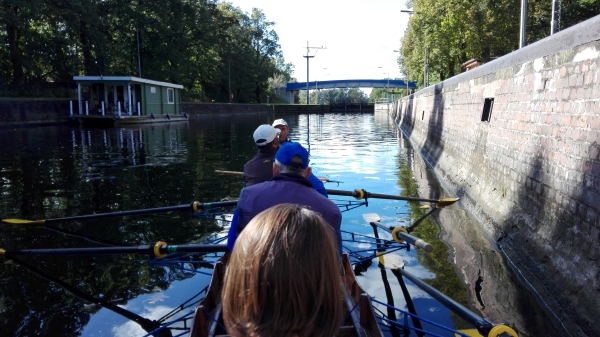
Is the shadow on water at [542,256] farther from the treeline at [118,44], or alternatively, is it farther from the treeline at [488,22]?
the treeline at [118,44]

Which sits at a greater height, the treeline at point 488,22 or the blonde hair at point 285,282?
the treeline at point 488,22

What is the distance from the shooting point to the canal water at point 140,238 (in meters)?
5.04

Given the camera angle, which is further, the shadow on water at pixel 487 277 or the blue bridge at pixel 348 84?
the blue bridge at pixel 348 84

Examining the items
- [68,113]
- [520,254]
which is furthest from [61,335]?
[68,113]

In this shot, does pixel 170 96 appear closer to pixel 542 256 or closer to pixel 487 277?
pixel 487 277

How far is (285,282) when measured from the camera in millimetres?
1390

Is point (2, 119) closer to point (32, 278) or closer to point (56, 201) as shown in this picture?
point (56, 201)

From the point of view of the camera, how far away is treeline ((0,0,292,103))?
36781 millimetres

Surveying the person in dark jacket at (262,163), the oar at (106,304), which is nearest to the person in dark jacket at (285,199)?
the oar at (106,304)

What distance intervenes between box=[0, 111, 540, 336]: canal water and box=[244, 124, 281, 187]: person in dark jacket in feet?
4.46

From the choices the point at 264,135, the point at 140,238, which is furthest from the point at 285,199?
the point at 140,238

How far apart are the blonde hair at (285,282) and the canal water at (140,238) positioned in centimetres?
365

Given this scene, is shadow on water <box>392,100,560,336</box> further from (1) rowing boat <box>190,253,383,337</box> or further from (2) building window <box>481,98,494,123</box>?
(2) building window <box>481,98,494,123</box>

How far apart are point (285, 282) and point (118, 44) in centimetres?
5043
